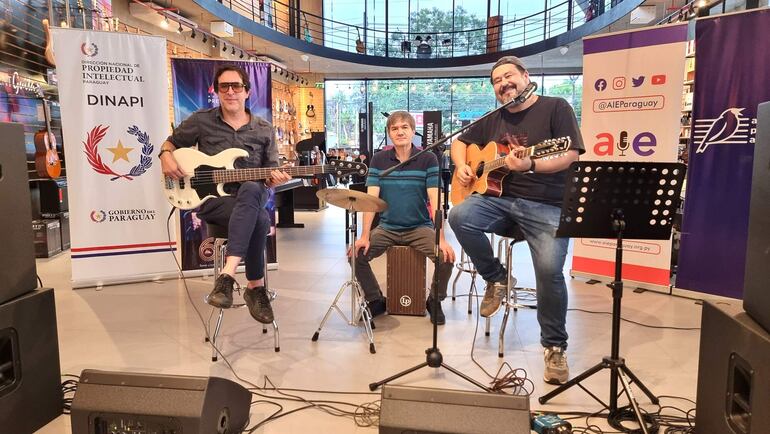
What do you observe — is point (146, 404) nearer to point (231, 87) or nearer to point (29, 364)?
point (29, 364)

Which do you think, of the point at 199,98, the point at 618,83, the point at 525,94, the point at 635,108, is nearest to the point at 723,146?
the point at 635,108

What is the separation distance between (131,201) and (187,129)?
1625mm

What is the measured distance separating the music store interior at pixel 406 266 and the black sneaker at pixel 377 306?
0.01 m

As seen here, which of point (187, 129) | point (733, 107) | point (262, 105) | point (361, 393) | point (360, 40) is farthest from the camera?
point (360, 40)

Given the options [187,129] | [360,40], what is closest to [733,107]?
[187,129]

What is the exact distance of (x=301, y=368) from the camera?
2715mm

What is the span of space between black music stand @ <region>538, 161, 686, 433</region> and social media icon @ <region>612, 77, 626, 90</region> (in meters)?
2.49

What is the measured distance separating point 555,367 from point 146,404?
185 centimetres

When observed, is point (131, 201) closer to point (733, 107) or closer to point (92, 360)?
point (92, 360)

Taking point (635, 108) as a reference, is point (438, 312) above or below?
below

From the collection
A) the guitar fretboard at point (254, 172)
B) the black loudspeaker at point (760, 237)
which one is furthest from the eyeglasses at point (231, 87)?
the black loudspeaker at point (760, 237)

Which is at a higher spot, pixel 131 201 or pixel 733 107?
pixel 733 107

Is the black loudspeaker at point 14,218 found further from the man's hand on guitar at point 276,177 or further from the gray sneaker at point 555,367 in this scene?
the gray sneaker at point 555,367

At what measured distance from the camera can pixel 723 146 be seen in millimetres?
3787
